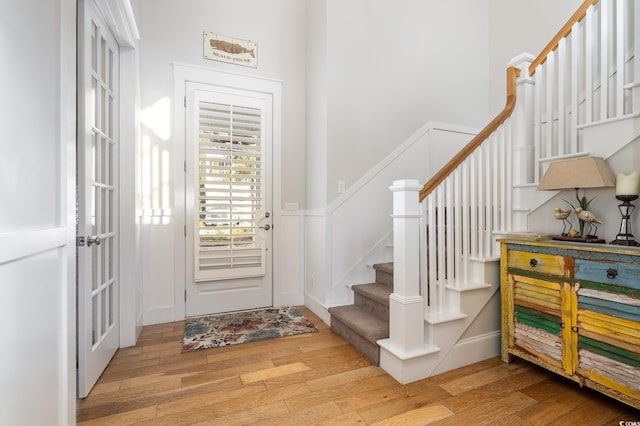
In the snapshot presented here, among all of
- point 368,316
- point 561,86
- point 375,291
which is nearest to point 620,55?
point 561,86

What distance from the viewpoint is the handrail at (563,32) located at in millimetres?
1983

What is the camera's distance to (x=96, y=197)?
6.22 feet

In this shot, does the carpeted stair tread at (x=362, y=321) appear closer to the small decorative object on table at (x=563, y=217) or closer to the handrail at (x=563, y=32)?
the small decorative object on table at (x=563, y=217)

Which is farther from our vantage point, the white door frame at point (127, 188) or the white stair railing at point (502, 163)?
the white door frame at point (127, 188)

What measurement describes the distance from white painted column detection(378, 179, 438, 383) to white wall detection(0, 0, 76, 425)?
5.46 feet

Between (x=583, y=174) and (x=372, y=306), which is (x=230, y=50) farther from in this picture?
(x=583, y=174)

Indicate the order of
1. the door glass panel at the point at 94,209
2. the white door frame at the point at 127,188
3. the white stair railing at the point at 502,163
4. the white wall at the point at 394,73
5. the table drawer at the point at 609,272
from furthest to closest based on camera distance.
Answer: the white wall at the point at 394,73 < the white door frame at the point at 127,188 < the white stair railing at the point at 502,163 < the door glass panel at the point at 94,209 < the table drawer at the point at 609,272

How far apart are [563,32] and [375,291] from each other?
91.6 inches

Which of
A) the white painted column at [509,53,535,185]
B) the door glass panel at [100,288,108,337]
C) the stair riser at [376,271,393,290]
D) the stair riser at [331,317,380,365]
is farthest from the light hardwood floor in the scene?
the white painted column at [509,53,535,185]

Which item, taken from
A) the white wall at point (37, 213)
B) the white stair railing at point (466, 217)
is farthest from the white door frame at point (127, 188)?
the white stair railing at point (466, 217)

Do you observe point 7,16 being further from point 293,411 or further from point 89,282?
point 293,411

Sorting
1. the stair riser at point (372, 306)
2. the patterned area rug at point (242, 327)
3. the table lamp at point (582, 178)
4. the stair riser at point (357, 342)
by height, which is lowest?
the patterned area rug at point (242, 327)

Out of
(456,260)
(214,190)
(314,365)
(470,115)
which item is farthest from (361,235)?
(470,115)

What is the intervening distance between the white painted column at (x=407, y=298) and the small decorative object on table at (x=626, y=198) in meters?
1.07
